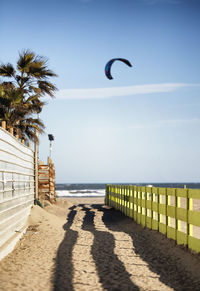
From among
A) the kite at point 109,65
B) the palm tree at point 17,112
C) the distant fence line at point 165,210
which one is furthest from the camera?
the kite at point 109,65

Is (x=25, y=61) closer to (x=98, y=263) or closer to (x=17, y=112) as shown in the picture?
(x=17, y=112)

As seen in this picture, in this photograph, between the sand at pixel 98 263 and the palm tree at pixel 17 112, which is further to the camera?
the palm tree at pixel 17 112

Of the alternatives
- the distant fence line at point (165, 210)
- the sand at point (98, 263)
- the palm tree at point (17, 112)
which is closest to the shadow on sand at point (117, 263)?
the sand at point (98, 263)

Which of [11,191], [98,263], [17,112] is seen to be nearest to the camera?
[98,263]

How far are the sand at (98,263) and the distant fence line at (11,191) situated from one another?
31 cm

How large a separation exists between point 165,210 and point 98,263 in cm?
252

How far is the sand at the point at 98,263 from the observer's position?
565 cm

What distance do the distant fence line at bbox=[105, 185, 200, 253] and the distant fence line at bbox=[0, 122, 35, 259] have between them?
3.48 meters

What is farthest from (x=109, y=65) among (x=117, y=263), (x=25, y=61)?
(x=117, y=263)

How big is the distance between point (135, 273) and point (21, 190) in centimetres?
555

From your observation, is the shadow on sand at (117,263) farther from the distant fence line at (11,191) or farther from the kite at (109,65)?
the kite at (109,65)

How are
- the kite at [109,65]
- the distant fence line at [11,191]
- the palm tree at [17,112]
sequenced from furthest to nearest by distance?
the kite at [109,65]
the palm tree at [17,112]
the distant fence line at [11,191]

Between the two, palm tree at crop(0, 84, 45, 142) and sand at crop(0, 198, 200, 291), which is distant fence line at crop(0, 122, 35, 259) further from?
palm tree at crop(0, 84, 45, 142)

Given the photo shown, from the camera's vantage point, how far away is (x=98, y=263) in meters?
6.99
